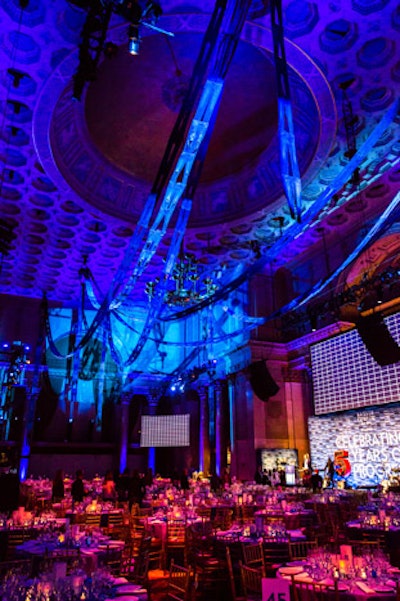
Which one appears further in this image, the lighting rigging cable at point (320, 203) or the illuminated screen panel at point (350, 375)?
the illuminated screen panel at point (350, 375)

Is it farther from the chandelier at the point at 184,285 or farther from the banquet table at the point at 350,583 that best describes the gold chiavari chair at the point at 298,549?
the chandelier at the point at 184,285

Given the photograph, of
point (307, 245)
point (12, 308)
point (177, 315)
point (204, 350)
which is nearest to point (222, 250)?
point (307, 245)

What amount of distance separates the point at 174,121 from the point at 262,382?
30.3 feet

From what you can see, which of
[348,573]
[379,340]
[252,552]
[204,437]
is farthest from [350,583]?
[204,437]

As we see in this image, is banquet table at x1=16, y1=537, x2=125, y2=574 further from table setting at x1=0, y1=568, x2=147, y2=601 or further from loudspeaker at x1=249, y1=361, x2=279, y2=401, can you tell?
loudspeaker at x1=249, y1=361, x2=279, y2=401

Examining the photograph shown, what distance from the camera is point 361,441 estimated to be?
49.8 ft

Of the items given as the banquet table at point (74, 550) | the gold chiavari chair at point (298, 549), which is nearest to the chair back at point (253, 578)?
the gold chiavari chair at point (298, 549)

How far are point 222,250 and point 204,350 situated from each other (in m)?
5.00

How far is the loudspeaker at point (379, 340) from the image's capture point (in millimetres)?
12500

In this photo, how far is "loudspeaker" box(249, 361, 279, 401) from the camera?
16344 millimetres

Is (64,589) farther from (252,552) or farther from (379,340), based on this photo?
(379,340)

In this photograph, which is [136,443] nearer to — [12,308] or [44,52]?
[12,308]

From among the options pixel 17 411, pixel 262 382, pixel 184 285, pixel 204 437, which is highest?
pixel 184 285

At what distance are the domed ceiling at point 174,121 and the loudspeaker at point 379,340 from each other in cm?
337
